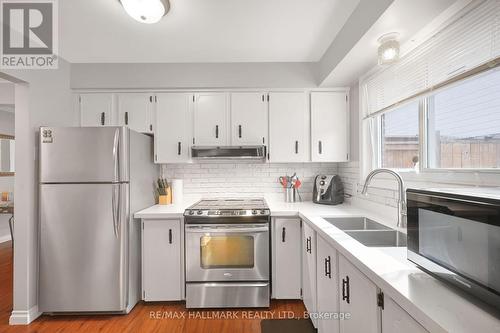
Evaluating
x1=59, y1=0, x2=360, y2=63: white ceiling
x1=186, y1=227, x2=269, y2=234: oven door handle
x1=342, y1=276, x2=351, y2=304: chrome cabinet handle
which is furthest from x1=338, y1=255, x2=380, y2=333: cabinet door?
x1=59, y1=0, x2=360, y2=63: white ceiling

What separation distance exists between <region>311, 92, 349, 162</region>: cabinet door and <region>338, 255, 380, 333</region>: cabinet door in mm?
1556

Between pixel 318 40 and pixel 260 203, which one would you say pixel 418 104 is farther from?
pixel 260 203

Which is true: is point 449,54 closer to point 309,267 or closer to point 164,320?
point 309,267

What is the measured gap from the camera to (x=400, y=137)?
2025 millimetres

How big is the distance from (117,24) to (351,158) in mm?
2617

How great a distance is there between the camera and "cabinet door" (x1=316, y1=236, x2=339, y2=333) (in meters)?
1.50

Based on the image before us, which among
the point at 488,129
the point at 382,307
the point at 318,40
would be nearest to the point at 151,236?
the point at 382,307

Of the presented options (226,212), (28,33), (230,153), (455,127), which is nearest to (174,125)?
(230,153)

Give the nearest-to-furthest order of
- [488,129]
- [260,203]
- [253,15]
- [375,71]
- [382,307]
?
[382,307] → [488,129] → [253,15] → [375,71] → [260,203]

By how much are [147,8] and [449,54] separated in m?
1.94

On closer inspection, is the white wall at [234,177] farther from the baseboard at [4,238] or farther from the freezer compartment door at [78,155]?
the baseboard at [4,238]

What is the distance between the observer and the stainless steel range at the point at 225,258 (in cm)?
229

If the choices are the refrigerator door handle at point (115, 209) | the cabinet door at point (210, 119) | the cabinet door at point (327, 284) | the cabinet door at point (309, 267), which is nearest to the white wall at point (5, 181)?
the refrigerator door handle at point (115, 209)

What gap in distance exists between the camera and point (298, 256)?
2.37 metres
